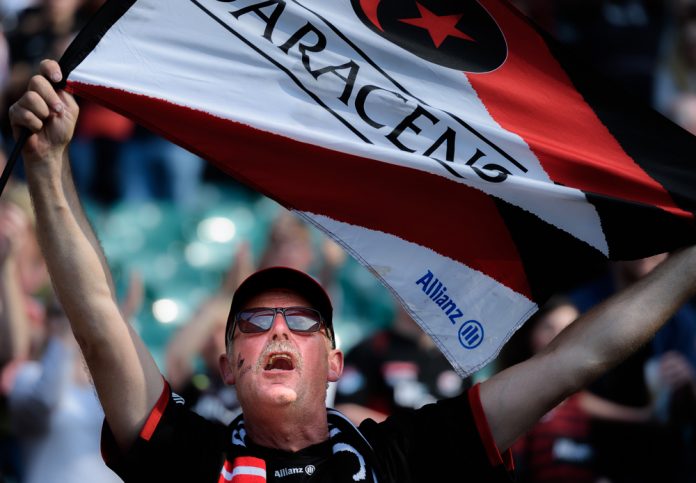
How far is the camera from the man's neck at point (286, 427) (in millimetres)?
3879

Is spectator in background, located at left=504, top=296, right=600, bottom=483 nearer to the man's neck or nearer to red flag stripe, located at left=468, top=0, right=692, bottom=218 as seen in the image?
red flag stripe, located at left=468, top=0, right=692, bottom=218

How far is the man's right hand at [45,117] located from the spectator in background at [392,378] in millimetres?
2364

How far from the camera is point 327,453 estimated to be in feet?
12.9

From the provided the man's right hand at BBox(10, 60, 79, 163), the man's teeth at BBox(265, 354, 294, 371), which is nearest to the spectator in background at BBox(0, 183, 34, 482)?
the man's right hand at BBox(10, 60, 79, 163)

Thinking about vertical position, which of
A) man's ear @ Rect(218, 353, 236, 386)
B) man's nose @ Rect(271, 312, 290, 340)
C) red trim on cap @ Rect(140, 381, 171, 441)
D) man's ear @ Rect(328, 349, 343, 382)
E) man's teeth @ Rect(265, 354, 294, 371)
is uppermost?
man's nose @ Rect(271, 312, 290, 340)

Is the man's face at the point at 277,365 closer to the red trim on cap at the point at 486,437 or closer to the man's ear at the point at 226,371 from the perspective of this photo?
the man's ear at the point at 226,371

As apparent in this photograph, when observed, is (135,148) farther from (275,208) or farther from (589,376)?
(589,376)

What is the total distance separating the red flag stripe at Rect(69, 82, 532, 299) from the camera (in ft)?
13.3

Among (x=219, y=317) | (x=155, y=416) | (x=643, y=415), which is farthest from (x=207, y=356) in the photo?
(x=155, y=416)

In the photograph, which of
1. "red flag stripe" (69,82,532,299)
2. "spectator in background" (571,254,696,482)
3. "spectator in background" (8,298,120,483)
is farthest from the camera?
"spectator in background" (571,254,696,482)

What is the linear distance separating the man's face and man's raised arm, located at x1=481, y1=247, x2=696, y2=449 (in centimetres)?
51

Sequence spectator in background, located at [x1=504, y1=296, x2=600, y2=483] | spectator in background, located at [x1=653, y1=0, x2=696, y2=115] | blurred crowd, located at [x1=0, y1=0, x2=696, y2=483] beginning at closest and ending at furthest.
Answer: blurred crowd, located at [x1=0, y1=0, x2=696, y2=483], spectator in background, located at [x1=504, y1=296, x2=600, y2=483], spectator in background, located at [x1=653, y1=0, x2=696, y2=115]

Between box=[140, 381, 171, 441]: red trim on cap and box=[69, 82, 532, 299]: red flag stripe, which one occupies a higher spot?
box=[69, 82, 532, 299]: red flag stripe

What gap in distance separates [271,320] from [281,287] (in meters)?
0.15
